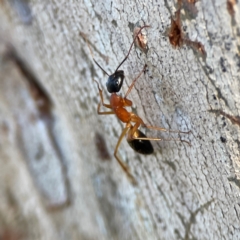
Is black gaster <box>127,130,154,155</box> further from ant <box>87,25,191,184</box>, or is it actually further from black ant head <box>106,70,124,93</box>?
black ant head <box>106,70,124,93</box>

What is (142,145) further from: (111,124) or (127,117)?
(111,124)

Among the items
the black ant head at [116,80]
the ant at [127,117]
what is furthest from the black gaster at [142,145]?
the black ant head at [116,80]

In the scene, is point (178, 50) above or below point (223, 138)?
above

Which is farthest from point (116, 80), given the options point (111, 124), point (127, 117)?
point (111, 124)

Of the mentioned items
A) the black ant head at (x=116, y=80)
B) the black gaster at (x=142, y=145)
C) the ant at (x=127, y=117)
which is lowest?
the black gaster at (x=142, y=145)

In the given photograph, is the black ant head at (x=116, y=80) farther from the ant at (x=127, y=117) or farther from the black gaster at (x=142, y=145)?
the black gaster at (x=142, y=145)

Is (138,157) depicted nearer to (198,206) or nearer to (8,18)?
(198,206)

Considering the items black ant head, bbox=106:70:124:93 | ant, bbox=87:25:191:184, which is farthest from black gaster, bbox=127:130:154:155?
black ant head, bbox=106:70:124:93

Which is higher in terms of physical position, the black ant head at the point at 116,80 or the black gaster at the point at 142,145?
the black ant head at the point at 116,80

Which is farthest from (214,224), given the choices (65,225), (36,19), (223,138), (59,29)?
(65,225)
